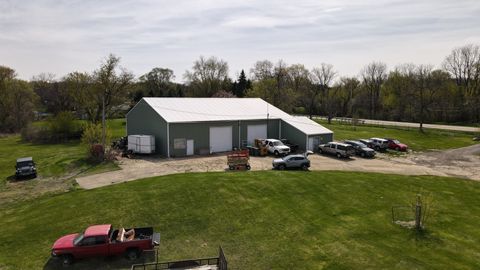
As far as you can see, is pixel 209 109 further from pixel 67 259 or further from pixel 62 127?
pixel 67 259

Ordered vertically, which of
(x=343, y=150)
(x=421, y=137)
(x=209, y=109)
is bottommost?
(x=343, y=150)

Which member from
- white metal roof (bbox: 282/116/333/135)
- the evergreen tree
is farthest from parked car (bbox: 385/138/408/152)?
the evergreen tree

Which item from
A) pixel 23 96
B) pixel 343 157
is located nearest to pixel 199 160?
pixel 343 157

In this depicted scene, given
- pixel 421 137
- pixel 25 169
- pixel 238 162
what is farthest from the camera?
pixel 421 137

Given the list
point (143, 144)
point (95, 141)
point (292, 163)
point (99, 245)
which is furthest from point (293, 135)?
point (99, 245)

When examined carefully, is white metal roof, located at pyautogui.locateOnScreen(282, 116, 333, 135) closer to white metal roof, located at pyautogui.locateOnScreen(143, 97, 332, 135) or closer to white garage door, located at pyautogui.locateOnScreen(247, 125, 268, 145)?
white metal roof, located at pyautogui.locateOnScreen(143, 97, 332, 135)

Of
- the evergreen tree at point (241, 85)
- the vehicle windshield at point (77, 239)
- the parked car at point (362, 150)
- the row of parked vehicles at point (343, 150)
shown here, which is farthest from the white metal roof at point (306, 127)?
the evergreen tree at point (241, 85)

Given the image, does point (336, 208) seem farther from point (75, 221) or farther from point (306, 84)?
point (306, 84)
